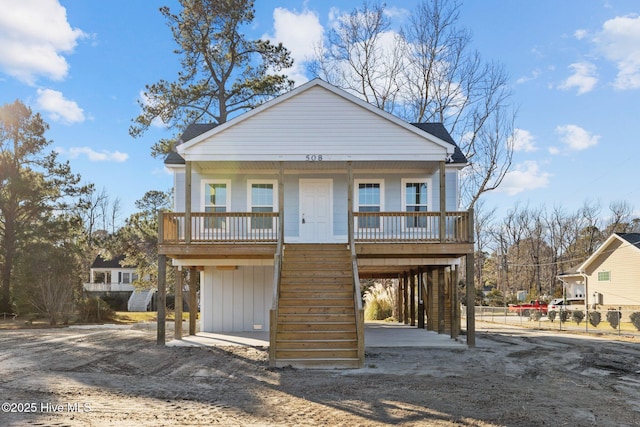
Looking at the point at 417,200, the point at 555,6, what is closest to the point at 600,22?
the point at 555,6

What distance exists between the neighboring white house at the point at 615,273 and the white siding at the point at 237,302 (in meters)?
23.8

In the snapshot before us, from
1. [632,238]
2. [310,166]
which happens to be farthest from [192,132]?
[632,238]

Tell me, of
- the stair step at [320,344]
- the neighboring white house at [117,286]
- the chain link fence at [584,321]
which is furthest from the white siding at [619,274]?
the neighboring white house at [117,286]

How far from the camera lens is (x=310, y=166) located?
18.0 meters

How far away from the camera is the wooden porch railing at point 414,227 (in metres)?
15.9

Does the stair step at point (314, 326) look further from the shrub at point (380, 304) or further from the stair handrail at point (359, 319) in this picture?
the shrub at point (380, 304)

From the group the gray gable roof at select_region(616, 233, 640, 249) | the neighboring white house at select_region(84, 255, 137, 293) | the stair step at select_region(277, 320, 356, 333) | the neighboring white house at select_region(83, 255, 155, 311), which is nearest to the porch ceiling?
the stair step at select_region(277, 320, 356, 333)

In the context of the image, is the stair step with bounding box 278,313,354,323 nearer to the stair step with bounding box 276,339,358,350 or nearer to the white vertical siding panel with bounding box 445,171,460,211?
the stair step with bounding box 276,339,358,350

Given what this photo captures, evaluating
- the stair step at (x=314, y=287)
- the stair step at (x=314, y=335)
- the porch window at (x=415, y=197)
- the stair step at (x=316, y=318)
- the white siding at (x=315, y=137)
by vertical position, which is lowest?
the stair step at (x=314, y=335)

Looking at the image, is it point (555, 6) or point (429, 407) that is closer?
point (429, 407)

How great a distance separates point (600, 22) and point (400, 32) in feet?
43.3

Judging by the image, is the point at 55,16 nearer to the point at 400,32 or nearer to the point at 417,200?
the point at 417,200

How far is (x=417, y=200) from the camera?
1872cm

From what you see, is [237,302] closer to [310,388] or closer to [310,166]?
[310,166]
